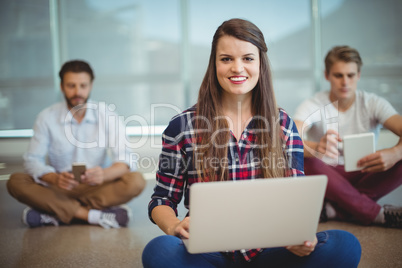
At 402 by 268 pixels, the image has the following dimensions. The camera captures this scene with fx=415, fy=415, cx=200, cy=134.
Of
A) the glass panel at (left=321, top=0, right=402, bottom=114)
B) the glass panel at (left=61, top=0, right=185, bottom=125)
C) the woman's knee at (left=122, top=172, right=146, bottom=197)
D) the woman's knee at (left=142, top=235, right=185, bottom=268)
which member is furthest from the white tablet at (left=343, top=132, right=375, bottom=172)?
the glass panel at (left=61, top=0, right=185, bottom=125)

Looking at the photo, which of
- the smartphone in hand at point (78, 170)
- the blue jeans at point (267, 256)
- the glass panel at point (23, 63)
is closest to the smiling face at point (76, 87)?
the smartphone in hand at point (78, 170)

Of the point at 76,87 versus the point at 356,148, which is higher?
the point at 76,87

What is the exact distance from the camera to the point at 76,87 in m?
2.70

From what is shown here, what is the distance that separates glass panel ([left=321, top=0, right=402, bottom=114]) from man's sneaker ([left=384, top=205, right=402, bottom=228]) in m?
3.22

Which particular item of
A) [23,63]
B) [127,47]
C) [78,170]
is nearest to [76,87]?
[78,170]

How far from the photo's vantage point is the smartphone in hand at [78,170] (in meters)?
2.29

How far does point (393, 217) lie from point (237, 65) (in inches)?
56.6

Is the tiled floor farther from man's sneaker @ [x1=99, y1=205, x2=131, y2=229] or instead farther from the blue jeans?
the blue jeans

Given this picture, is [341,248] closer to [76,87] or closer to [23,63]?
[76,87]

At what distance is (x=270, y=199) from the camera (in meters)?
1.04

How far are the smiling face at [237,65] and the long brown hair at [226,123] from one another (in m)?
0.02

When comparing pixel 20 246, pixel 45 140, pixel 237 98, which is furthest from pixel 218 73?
pixel 45 140

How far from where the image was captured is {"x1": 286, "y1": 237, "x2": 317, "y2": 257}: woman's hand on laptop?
1.16 meters

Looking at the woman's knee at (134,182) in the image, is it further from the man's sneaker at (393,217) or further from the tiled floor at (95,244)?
the man's sneaker at (393,217)
